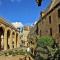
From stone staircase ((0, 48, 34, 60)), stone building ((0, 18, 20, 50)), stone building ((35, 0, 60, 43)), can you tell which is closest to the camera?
stone staircase ((0, 48, 34, 60))

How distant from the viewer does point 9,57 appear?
42781 millimetres

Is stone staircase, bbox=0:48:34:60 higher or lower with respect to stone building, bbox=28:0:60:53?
lower

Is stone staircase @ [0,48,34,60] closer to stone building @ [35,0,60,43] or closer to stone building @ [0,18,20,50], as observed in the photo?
stone building @ [35,0,60,43]

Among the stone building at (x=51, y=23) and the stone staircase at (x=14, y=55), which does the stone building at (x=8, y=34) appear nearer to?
the stone building at (x=51, y=23)

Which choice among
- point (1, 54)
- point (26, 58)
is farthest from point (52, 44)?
point (1, 54)

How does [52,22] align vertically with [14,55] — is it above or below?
above

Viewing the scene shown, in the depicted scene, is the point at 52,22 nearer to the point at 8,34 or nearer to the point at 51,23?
the point at 51,23

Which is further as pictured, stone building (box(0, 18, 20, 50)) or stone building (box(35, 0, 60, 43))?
stone building (box(0, 18, 20, 50))

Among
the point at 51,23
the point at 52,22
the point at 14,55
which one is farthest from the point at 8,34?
the point at 14,55

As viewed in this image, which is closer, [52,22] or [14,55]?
[14,55]

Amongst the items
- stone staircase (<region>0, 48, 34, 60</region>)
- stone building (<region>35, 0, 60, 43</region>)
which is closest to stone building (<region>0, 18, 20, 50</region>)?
stone building (<region>35, 0, 60, 43</region>)

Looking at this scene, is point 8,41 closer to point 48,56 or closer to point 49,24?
point 49,24

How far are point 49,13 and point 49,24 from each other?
207 centimetres

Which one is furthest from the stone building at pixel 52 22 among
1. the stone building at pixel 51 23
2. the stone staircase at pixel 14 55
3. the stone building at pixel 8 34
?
the stone building at pixel 8 34
